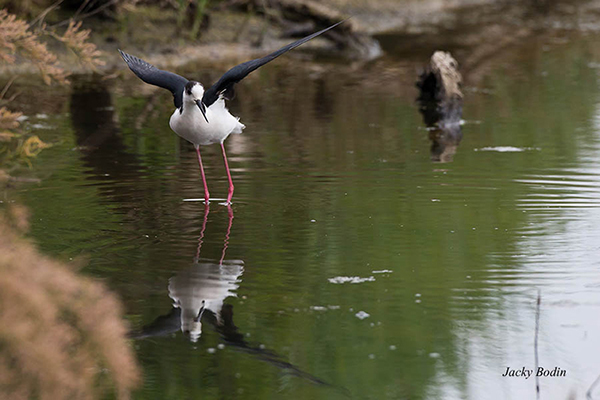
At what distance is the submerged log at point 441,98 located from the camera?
507 inches

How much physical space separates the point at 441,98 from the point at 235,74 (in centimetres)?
617

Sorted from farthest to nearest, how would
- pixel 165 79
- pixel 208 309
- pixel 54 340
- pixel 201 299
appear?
1. pixel 165 79
2. pixel 201 299
3. pixel 208 309
4. pixel 54 340

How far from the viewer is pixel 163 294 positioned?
21.5 feet

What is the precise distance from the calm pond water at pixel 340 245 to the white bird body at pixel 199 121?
55 cm

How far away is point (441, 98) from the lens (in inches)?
557

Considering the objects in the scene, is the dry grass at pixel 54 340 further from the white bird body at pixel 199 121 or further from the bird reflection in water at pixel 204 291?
the white bird body at pixel 199 121

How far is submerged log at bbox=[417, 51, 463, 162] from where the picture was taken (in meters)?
12.9

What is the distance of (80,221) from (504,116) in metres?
7.10

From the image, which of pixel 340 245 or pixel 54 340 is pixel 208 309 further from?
pixel 54 340

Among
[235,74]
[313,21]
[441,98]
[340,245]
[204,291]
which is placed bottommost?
[313,21]

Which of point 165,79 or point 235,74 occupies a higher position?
point 235,74

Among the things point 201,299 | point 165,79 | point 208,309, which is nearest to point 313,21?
point 165,79

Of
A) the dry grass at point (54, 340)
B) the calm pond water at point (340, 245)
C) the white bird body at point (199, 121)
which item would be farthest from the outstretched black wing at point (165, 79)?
the dry grass at point (54, 340)

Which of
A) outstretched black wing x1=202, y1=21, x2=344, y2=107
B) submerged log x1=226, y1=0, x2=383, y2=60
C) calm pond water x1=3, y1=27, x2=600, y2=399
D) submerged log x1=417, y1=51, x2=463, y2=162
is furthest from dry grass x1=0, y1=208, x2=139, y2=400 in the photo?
submerged log x1=226, y1=0, x2=383, y2=60
